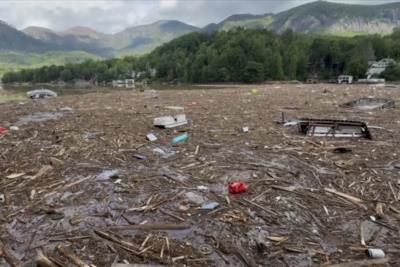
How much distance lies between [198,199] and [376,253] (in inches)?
81.4

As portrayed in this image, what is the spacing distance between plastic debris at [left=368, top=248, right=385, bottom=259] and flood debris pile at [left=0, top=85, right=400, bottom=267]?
12mm

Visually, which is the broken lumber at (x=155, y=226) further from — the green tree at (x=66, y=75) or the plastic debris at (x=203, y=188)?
the green tree at (x=66, y=75)

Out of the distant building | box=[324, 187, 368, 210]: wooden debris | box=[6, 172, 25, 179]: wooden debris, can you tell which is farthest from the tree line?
box=[6, 172, 25, 179]: wooden debris

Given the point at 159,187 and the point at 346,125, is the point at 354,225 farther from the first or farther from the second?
the point at 346,125

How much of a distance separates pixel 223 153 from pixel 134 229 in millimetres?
3183

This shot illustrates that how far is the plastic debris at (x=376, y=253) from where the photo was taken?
3.37 metres

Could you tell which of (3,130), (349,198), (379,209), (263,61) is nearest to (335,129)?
(349,198)

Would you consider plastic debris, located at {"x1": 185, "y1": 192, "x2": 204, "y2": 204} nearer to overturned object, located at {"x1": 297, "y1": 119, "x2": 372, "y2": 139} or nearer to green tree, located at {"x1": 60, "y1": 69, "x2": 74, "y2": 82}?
overturned object, located at {"x1": 297, "y1": 119, "x2": 372, "y2": 139}

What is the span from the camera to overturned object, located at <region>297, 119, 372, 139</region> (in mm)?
8082

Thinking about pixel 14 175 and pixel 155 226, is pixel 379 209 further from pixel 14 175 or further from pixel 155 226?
pixel 14 175

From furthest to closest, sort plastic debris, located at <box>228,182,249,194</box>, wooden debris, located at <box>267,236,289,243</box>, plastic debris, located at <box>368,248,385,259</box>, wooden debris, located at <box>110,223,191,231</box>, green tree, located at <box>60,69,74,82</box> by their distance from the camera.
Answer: green tree, located at <box>60,69,74,82</box>
plastic debris, located at <box>228,182,249,194</box>
wooden debris, located at <box>110,223,191,231</box>
wooden debris, located at <box>267,236,289,243</box>
plastic debris, located at <box>368,248,385,259</box>

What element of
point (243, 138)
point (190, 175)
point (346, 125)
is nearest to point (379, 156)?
point (346, 125)

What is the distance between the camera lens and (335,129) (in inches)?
324

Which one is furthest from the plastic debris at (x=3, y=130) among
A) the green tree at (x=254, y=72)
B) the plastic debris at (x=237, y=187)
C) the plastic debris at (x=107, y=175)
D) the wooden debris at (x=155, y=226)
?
the green tree at (x=254, y=72)
